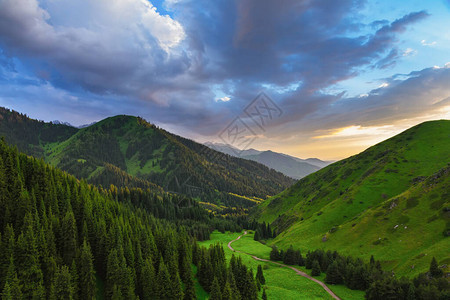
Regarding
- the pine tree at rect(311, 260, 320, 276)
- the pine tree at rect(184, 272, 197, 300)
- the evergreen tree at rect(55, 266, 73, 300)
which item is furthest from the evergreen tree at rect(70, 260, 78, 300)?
the pine tree at rect(311, 260, 320, 276)

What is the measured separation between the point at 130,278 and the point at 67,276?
17732 mm

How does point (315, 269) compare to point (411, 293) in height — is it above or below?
below

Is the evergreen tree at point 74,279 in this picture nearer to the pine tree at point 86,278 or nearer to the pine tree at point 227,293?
the pine tree at point 86,278

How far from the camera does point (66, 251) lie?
215ft

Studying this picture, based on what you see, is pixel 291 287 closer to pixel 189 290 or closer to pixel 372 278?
pixel 372 278

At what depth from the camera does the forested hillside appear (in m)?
53.0

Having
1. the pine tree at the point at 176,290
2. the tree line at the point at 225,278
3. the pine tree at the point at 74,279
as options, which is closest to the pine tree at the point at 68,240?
the pine tree at the point at 74,279

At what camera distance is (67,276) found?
167 ft

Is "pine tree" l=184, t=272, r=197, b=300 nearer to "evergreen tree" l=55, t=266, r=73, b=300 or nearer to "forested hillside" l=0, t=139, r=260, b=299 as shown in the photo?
"forested hillside" l=0, t=139, r=260, b=299

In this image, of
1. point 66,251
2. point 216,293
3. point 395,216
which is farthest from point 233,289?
point 395,216

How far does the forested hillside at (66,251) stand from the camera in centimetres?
5297

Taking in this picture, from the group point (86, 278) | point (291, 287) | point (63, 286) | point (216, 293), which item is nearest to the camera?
point (63, 286)

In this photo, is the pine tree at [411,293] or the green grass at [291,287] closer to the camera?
the pine tree at [411,293]

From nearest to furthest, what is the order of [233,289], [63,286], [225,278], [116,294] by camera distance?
[63,286]
[116,294]
[233,289]
[225,278]
